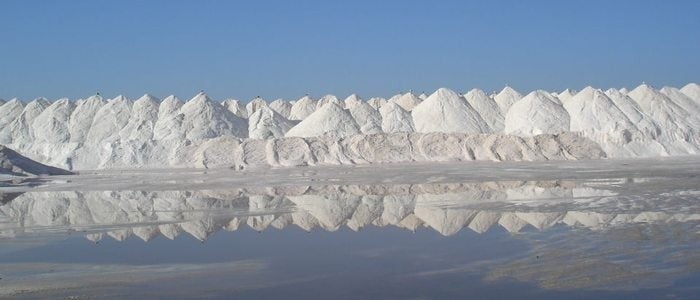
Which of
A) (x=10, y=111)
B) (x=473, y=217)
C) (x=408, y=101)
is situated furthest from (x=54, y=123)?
(x=473, y=217)

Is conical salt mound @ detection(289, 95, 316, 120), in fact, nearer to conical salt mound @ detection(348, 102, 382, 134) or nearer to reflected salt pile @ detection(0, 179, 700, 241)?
conical salt mound @ detection(348, 102, 382, 134)

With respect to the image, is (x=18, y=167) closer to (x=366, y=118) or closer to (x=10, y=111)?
(x=366, y=118)

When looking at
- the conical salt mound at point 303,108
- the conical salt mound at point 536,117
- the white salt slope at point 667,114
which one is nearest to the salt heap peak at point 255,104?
the conical salt mound at point 303,108

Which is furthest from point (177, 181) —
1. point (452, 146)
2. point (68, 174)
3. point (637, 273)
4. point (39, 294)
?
point (637, 273)

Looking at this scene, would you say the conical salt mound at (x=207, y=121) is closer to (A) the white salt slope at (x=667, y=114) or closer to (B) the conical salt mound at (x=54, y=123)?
(B) the conical salt mound at (x=54, y=123)

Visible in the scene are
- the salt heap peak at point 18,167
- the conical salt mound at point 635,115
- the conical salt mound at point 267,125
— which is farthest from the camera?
the conical salt mound at point 267,125

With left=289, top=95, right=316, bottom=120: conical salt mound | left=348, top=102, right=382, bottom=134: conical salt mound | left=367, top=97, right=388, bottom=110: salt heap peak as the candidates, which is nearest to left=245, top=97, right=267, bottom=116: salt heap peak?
left=289, top=95, right=316, bottom=120: conical salt mound
